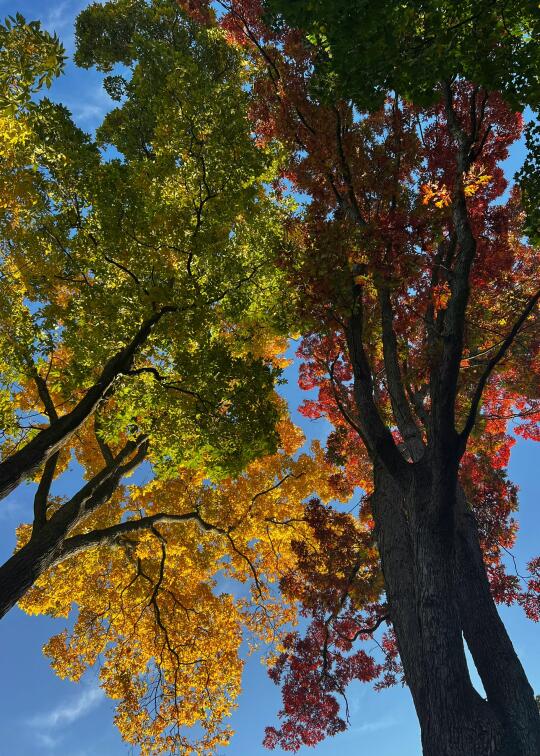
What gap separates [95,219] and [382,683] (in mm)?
13309

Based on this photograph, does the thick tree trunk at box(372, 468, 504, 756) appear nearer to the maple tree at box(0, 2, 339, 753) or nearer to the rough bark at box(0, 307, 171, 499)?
the maple tree at box(0, 2, 339, 753)

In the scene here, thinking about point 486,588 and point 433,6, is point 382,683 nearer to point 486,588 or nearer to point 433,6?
point 486,588

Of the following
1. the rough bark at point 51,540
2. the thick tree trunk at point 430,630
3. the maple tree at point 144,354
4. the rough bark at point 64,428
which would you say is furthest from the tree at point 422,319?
the rough bark at point 51,540

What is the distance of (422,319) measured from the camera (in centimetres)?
786

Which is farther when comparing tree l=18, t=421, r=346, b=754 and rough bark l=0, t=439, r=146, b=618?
tree l=18, t=421, r=346, b=754

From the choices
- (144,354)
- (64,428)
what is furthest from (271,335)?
(64,428)

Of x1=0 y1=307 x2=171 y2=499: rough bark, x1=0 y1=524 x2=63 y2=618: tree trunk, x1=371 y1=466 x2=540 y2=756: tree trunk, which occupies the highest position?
x1=0 y1=307 x2=171 y2=499: rough bark

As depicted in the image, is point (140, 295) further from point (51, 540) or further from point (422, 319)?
point (422, 319)

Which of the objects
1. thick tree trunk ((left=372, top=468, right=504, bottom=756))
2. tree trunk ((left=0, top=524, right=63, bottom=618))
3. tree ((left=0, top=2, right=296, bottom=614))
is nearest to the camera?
thick tree trunk ((left=372, top=468, right=504, bottom=756))

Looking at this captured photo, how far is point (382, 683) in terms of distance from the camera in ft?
38.1

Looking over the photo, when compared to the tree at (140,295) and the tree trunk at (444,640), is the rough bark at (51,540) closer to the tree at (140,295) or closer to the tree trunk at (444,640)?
the tree at (140,295)

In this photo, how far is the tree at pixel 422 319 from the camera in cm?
486

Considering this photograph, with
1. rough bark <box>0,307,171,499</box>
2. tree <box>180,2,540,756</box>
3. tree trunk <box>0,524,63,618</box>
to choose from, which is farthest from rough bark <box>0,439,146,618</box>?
tree <box>180,2,540,756</box>

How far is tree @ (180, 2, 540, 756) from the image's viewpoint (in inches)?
191
